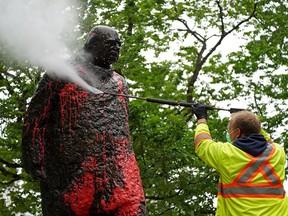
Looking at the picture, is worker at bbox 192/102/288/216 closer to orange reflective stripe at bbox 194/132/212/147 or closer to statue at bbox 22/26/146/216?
orange reflective stripe at bbox 194/132/212/147

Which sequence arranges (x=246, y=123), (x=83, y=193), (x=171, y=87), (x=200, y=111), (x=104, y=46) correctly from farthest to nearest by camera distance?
1. (x=171, y=87)
2. (x=104, y=46)
3. (x=83, y=193)
4. (x=200, y=111)
5. (x=246, y=123)

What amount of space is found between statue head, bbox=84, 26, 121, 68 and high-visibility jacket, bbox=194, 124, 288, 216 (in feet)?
5.35

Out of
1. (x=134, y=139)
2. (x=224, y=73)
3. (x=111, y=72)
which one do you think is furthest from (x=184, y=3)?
(x=111, y=72)

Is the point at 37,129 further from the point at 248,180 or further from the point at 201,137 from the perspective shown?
the point at 248,180

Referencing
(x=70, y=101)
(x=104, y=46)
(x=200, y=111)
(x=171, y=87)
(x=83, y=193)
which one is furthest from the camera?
(x=171, y=87)

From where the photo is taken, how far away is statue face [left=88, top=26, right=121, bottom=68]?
4.99m

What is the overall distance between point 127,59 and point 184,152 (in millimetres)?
2408

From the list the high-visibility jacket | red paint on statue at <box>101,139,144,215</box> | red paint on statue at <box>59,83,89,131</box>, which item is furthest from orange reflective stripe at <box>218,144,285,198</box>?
red paint on statue at <box>59,83,89,131</box>

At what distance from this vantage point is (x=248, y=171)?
144 inches

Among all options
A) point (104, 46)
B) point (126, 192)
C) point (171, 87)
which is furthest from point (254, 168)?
point (171, 87)

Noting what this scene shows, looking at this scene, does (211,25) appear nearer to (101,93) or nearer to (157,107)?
(157,107)

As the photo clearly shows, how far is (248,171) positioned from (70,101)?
1.78 meters

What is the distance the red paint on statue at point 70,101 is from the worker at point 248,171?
4.38ft

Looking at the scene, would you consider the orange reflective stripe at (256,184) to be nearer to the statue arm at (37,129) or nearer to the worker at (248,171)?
the worker at (248,171)
